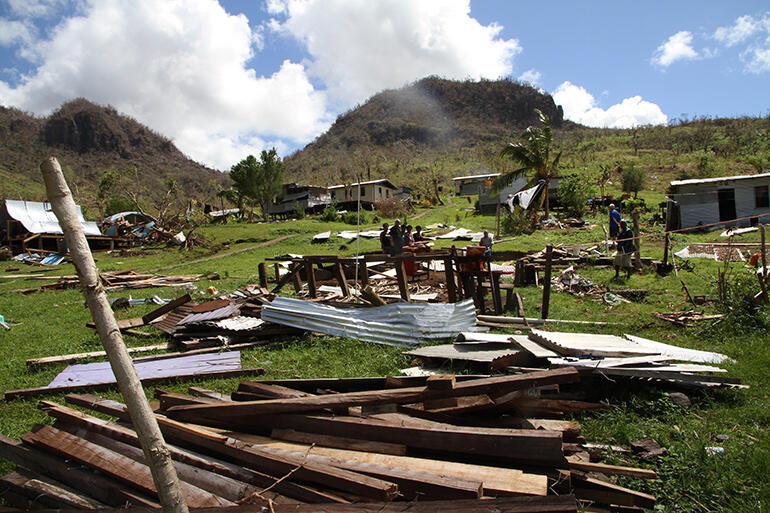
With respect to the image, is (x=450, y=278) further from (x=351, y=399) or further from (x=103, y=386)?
(x=103, y=386)

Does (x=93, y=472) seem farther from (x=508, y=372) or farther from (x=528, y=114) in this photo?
(x=528, y=114)

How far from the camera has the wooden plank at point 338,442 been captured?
3.27m

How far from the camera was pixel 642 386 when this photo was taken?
16.2 ft

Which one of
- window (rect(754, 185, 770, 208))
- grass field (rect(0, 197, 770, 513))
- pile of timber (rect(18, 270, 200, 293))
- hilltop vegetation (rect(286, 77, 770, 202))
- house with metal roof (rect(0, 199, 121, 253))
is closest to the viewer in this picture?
grass field (rect(0, 197, 770, 513))

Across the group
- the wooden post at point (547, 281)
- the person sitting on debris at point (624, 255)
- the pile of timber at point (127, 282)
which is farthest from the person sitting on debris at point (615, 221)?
the pile of timber at point (127, 282)

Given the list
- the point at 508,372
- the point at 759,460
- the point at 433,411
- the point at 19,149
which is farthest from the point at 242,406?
the point at 19,149

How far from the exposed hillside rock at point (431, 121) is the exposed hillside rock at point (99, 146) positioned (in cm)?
2977

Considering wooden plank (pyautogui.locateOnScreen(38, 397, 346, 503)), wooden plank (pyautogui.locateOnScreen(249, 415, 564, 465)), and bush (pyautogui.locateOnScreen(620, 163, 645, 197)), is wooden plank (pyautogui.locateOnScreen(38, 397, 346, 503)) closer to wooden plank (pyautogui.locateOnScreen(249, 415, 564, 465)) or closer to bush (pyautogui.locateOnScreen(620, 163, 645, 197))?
wooden plank (pyautogui.locateOnScreen(249, 415, 564, 465))

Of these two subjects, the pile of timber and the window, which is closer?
the pile of timber

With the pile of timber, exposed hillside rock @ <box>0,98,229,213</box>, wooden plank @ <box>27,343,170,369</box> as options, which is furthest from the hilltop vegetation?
exposed hillside rock @ <box>0,98,229,213</box>

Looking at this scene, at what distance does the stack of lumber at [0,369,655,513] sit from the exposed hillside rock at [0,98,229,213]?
297 ft

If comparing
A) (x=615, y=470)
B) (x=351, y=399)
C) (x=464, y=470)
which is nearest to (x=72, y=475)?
(x=351, y=399)

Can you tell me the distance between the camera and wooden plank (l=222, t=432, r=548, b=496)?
276cm

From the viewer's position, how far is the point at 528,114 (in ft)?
503
